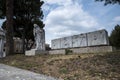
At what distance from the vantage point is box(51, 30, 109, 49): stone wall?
586 inches

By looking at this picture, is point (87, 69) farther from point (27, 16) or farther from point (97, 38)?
point (27, 16)

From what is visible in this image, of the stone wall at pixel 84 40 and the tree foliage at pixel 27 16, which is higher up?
the tree foliage at pixel 27 16

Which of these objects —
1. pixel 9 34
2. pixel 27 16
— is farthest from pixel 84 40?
pixel 27 16

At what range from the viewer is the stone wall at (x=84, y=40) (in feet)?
48.9

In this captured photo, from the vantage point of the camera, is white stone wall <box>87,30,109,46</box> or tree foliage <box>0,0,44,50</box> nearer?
white stone wall <box>87,30,109,46</box>

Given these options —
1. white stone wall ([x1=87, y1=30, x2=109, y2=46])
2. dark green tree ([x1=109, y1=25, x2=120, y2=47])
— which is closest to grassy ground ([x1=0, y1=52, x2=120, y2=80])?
white stone wall ([x1=87, y1=30, x2=109, y2=46])

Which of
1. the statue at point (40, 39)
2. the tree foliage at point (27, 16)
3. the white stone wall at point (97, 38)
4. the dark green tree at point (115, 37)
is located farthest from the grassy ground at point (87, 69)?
the dark green tree at point (115, 37)

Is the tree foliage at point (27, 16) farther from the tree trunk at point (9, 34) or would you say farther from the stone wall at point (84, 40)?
the stone wall at point (84, 40)

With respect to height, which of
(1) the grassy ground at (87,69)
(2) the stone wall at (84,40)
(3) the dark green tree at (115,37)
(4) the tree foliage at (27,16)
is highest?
(4) the tree foliage at (27,16)

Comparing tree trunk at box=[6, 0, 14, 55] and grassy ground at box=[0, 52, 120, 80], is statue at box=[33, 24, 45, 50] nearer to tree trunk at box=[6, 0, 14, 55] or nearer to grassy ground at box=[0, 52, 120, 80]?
tree trunk at box=[6, 0, 14, 55]

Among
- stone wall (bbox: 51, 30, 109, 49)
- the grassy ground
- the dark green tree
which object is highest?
the dark green tree

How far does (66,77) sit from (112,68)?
6.68 ft

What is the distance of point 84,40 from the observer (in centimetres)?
1672

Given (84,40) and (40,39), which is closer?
(84,40)
